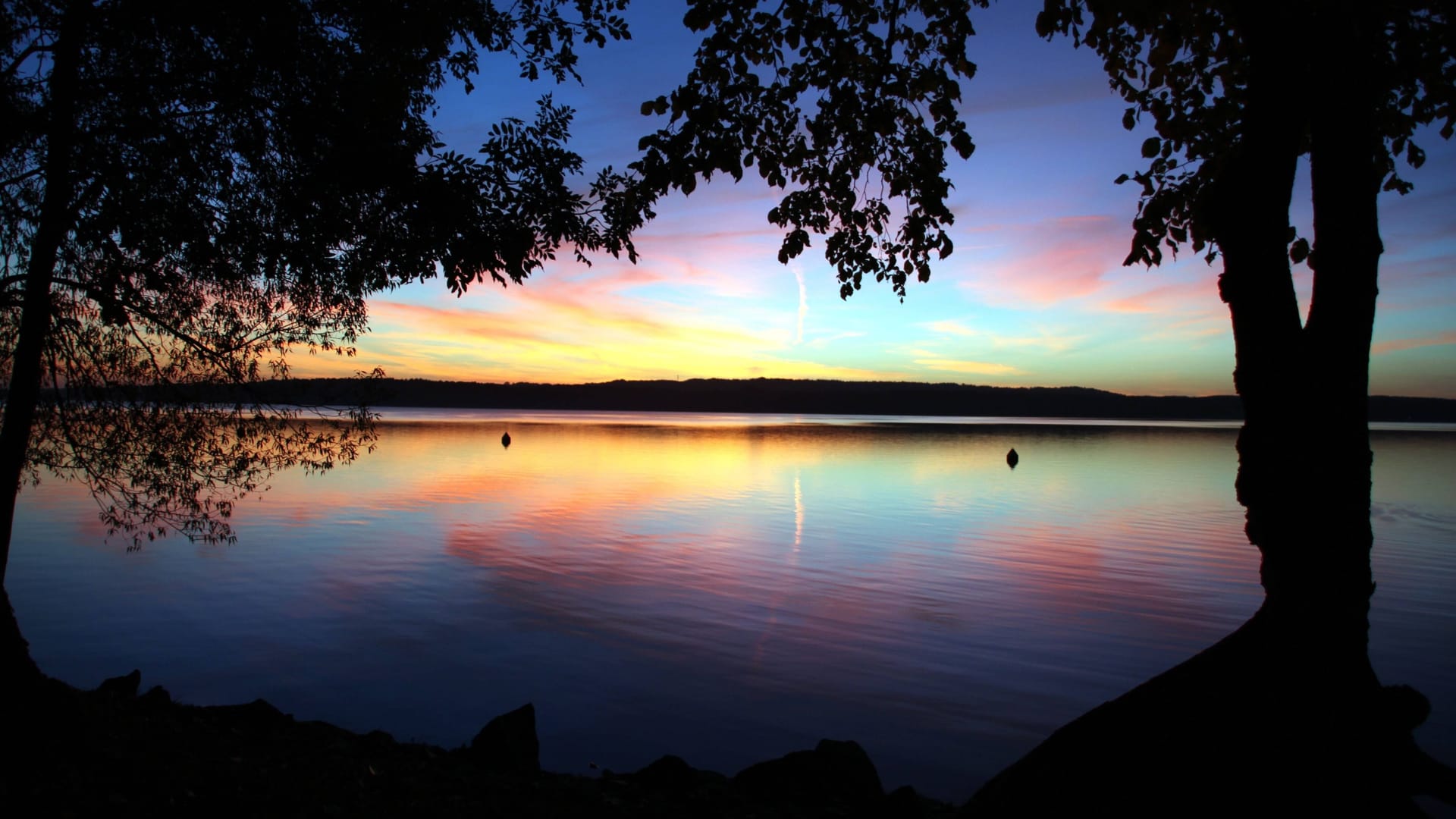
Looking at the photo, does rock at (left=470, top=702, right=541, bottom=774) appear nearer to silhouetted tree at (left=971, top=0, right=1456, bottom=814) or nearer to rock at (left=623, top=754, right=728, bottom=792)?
rock at (left=623, top=754, right=728, bottom=792)

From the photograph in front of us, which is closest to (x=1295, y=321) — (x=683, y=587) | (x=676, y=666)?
(x=676, y=666)

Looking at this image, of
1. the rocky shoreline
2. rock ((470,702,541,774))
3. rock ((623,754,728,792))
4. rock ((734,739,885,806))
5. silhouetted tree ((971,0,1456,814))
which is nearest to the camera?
silhouetted tree ((971,0,1456,814))

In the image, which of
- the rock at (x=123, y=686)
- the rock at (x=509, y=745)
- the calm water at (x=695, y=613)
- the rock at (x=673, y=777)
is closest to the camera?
the rock at (x=673, y=777)

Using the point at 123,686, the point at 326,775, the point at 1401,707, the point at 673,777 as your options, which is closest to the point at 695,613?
the point at 673,777

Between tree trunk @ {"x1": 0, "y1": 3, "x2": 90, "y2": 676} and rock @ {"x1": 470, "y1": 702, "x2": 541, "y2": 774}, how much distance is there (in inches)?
184

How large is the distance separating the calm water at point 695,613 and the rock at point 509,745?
1.53 meters

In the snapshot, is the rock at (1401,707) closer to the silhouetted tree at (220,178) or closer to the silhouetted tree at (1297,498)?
the silhouetted tree at (1297,498)

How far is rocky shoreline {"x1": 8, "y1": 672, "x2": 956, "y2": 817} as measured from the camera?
6.90 metres

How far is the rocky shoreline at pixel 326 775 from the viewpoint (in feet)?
22.6

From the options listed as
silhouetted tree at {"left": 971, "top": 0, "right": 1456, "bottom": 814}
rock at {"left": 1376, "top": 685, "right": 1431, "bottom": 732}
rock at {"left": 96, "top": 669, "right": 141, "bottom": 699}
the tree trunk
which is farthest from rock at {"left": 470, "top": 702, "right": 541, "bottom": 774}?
rock at {"left": 1376, "top": 685, "right": 1431, "bottom": 732}

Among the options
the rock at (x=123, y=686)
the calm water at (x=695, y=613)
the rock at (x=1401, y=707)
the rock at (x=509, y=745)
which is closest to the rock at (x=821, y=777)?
the calm water at (x=695, y=613)

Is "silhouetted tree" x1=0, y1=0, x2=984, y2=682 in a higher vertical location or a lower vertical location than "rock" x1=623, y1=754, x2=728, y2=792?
higher

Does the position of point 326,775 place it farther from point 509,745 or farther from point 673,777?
point 673,777

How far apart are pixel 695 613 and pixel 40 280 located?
13459mm
